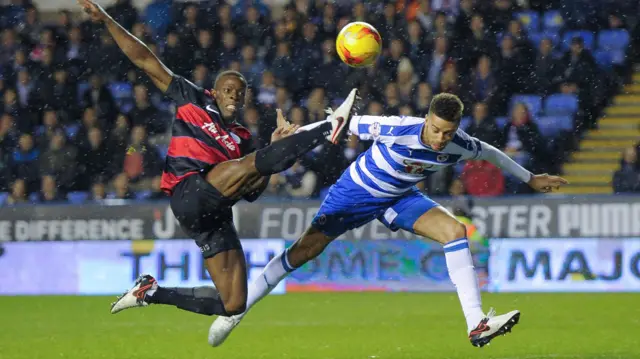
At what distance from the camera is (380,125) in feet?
26.0

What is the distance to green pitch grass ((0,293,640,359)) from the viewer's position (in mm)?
8727

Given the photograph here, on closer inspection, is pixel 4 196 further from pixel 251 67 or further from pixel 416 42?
pixel 416 42

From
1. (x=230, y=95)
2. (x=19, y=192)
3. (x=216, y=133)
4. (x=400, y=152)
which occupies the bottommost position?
(x=19, y=192)


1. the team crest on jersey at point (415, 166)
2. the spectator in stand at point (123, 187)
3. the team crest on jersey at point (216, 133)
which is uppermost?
the team crest on jersey at point (216, 133)

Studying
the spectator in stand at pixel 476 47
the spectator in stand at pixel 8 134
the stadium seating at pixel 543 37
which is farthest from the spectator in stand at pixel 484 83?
the spectator in stand at pixel 8 134

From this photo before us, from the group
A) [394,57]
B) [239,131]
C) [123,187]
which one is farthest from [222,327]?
[394,57]

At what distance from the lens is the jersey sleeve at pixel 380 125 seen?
25.8 feet

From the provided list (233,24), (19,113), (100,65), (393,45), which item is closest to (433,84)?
(393,45)

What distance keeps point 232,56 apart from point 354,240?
3937 mm

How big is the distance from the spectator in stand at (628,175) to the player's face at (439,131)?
6.95 meters

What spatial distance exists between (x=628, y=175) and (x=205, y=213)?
26.1 ft

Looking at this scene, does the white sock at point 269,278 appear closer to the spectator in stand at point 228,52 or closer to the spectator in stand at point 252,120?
the spectator in stand at point 252,120

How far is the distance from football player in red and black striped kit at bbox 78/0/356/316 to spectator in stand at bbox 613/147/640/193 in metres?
7.30

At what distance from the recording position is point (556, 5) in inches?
649
